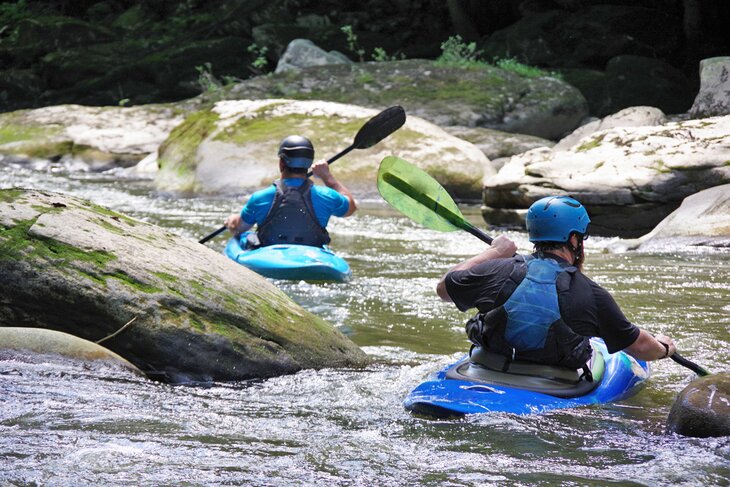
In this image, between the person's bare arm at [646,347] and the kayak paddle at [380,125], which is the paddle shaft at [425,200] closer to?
the person's bare arm at [646,347]

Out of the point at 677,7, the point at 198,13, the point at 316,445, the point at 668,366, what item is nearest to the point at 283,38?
the point at 198,13

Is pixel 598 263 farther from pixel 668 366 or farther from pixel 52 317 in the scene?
pixel 52 317

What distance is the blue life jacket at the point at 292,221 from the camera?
728 cm

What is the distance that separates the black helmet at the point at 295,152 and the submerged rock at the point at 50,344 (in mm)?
3196

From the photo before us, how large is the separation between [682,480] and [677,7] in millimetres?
19763

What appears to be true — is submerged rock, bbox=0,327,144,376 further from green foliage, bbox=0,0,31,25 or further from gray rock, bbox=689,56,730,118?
green foliage, bbox=0,0,31,25

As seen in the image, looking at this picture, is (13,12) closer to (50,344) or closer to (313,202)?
(313,202)

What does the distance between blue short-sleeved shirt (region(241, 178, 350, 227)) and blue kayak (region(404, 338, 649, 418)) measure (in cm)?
321

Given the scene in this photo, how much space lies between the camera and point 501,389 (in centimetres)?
393

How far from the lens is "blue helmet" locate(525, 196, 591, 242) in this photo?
12.6 feet

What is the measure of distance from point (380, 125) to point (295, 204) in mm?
1713

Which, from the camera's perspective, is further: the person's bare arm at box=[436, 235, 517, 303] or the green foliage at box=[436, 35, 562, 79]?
the green foliage at box=[436, 35, 562, 79]

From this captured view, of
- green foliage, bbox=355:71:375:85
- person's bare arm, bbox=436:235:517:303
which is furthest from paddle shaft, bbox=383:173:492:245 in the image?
green foliage, bbox=355:71:375:85

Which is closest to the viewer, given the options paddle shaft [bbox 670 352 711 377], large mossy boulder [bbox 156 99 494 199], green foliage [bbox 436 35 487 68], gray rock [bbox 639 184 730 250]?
paddle shaft [bbox 670 352 711 377]
